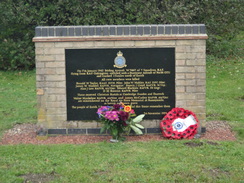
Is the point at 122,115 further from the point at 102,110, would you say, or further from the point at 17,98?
the point at 17,98

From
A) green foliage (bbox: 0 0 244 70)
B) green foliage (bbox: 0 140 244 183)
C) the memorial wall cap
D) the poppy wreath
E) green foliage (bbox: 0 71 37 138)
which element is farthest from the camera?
green foliage (bbox: 0 0 244 70)

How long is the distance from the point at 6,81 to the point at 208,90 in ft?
20.7

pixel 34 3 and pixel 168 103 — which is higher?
pixel 34 3

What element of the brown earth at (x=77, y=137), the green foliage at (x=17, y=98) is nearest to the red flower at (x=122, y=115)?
the brown earth at (x=77, y=137)

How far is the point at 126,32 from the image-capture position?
26.9 feet

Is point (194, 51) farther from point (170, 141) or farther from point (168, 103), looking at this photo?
point (170, 141)

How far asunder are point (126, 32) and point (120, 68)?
2.01 feet

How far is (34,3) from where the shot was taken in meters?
16.6

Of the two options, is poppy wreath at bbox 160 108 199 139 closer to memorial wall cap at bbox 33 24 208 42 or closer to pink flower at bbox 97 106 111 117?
pink flower at bbox 97 106 111 117

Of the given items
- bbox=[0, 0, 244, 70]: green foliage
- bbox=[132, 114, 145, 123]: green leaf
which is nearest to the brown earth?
bbox=[132, 114, 145, 123]: green leaf

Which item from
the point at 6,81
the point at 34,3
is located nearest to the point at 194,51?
the point at 6,81

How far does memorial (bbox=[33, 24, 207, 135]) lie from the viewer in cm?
819

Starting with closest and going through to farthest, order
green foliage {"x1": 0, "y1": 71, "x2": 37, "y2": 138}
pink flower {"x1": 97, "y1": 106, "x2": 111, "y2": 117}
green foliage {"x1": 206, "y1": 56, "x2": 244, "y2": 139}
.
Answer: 1. pink flower {"x1": 97, "y1": 106, "x2": 111, "y2": 117}
2. green foliage {"x1": 206, "y1": 56, "x2": 244, "y2": 139}
3. green foliage {"x1": 0, "y1": 71, "x2": 37, "y2": 138}

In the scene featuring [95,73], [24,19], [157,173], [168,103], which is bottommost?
[157,173]
